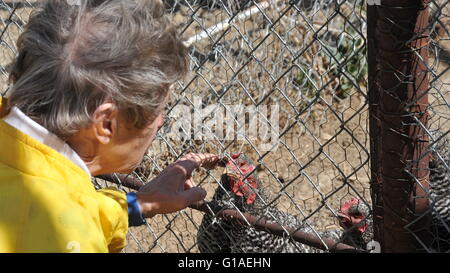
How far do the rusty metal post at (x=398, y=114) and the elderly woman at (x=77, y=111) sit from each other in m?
0.51

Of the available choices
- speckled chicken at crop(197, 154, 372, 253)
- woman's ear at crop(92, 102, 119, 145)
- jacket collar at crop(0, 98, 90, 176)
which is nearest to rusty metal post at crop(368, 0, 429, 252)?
woman's ear at crop(92, 102, 119, 145)

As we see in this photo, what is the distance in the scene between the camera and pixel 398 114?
164cm

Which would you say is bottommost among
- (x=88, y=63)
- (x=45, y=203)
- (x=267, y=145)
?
(x=45, y=203)

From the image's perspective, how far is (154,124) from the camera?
1.76 meters

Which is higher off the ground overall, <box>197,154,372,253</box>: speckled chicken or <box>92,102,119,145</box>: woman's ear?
<box>197,154,372,253</box>: speckled chicken

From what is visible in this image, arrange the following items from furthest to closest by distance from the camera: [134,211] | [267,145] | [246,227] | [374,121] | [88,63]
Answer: [267,145] < [246,227] < [134,211] < [374,121] < [88,63]

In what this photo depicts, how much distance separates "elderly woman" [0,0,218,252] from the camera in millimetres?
1463

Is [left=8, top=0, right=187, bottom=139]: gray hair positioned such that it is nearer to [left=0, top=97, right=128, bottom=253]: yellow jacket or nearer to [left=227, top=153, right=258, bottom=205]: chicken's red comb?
[left=0, top=97, right=128, bottom=253]: yellow jacket

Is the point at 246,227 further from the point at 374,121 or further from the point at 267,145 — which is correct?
the point at 374,121

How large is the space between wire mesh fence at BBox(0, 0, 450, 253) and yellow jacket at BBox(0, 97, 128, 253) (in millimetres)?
731

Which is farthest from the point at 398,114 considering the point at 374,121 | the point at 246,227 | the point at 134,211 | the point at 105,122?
the point at 246,227

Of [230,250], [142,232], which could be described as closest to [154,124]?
[230,250]

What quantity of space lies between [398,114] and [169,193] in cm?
76

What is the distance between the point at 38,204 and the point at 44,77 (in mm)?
317
